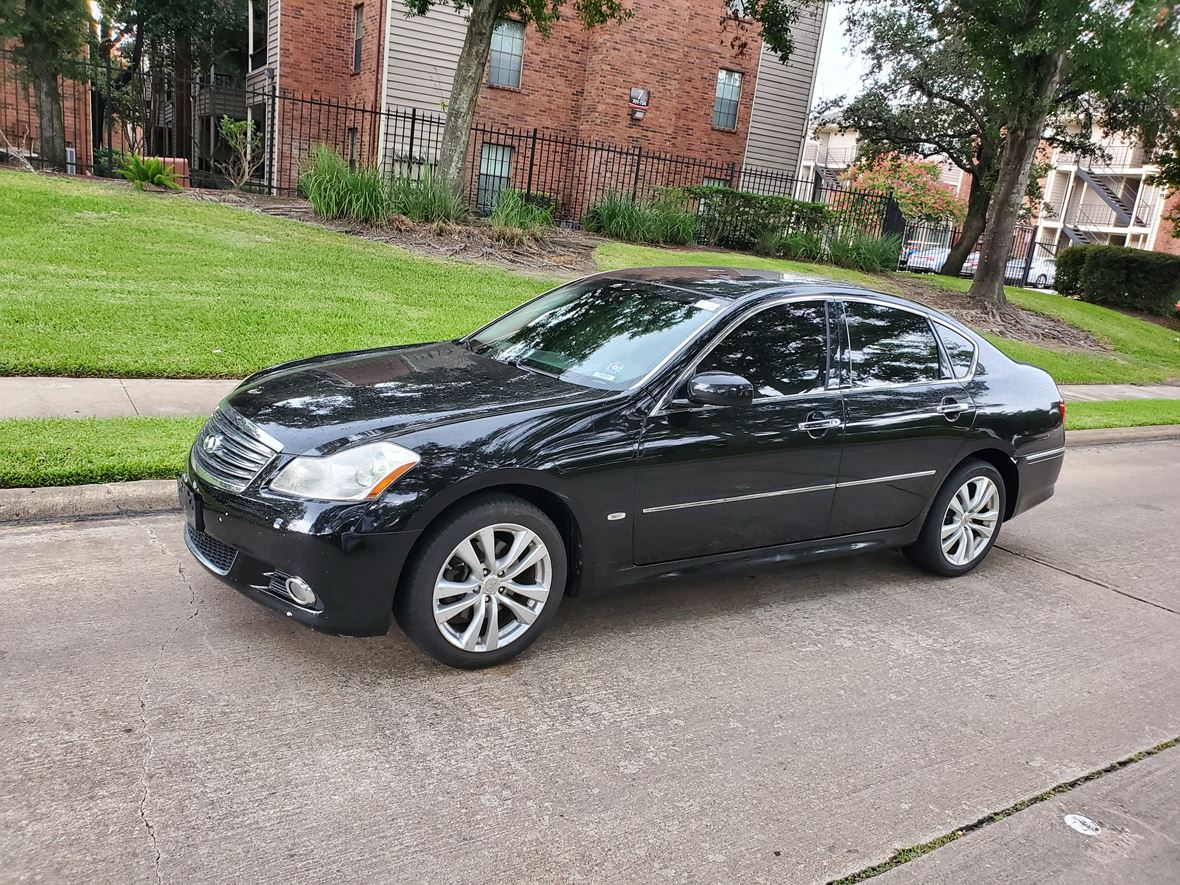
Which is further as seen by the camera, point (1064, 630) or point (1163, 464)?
point (1163, 464)

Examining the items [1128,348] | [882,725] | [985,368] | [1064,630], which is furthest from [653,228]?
[882,725]

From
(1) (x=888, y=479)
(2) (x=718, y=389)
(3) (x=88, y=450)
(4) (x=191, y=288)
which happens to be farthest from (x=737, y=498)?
(4) (x=191, y=288)

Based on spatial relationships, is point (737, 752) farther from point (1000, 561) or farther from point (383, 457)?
point (1000, 561)

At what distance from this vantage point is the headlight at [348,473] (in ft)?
12.0

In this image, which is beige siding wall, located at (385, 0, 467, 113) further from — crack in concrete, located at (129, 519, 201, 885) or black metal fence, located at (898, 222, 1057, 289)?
crack in concrete, located at (129, 519, 201, 885)

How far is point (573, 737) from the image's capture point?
361cm

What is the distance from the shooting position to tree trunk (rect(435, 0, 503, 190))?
14922 millimetres

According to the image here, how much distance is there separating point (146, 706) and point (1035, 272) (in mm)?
38730

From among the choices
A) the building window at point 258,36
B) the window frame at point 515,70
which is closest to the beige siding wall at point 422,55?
the window frame at point 515,70

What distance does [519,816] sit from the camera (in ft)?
10.2

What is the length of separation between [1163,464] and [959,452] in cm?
583

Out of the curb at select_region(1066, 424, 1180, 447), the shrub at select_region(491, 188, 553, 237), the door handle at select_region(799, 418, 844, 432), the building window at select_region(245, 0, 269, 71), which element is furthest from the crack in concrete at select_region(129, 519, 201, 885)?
the building window at select_region(245, 0, 269, 71)

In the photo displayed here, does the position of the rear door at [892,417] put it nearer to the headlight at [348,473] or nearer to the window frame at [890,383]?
the window frame at [890,383]

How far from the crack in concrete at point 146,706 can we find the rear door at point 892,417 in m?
3.27
